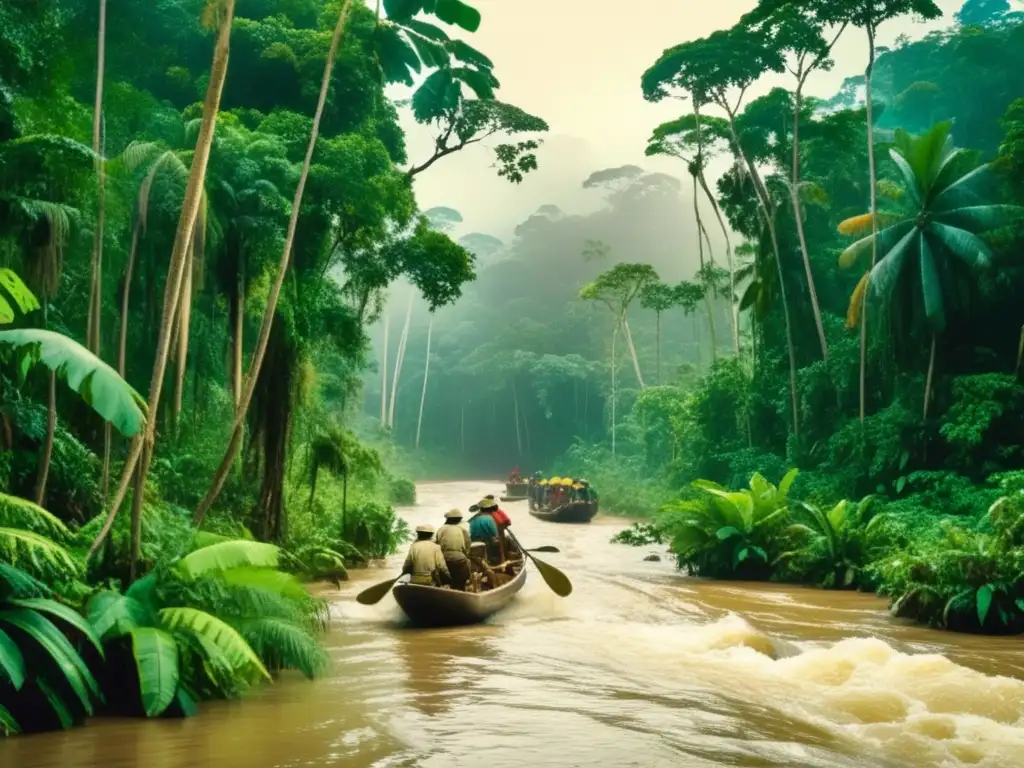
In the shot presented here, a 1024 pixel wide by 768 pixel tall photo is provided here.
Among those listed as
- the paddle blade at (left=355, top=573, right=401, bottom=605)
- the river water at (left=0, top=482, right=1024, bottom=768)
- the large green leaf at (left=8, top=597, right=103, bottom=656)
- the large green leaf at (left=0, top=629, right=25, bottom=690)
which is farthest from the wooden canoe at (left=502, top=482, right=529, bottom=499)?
the large green leaf at (left=0, top=629, right=25, bottom=690)

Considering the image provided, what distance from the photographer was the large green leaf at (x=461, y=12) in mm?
9914

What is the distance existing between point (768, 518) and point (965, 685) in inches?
361

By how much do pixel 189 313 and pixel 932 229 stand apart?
16.5m

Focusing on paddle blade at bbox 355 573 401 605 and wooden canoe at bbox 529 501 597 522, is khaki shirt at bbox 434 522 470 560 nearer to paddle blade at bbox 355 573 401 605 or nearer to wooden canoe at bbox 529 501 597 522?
paddle blade at bbox 355 573 401 605

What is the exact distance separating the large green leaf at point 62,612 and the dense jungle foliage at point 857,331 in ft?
31.3

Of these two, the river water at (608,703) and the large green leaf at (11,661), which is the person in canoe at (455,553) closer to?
the river water at (608,703)

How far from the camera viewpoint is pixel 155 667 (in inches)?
255

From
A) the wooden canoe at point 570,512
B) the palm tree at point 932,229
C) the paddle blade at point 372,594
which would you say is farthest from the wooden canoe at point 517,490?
the paddle blade at point 372,594

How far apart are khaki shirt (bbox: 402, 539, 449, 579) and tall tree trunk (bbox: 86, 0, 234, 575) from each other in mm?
3979

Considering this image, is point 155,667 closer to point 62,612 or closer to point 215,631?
point 215,631

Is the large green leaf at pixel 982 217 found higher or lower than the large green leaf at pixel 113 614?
higher

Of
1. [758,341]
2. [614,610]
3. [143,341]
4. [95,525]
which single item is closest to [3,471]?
[95,525]

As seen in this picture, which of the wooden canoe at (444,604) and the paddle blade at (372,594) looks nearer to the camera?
the wooden canoe at (444,604)

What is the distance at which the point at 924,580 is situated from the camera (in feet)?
41.3
